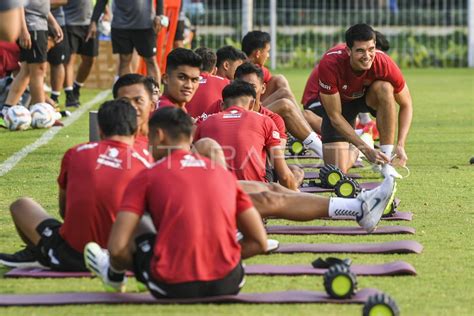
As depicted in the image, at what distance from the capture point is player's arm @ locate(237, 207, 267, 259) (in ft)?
20.6

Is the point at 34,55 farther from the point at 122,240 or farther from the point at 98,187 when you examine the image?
the point at 122,240

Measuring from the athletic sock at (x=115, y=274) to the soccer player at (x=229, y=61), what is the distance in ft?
19.2

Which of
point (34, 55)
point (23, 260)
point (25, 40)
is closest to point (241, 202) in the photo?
point (23, 260)

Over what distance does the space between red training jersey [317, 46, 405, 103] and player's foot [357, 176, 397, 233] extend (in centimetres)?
283

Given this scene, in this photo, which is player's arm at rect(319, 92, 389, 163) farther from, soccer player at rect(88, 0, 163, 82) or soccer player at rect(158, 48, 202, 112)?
soccer player at rect(88, 0, 163, 82)

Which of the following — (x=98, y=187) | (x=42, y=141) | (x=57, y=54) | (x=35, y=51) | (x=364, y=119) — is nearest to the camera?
(x=98, y=187)

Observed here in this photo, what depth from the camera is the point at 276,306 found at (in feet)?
19.8

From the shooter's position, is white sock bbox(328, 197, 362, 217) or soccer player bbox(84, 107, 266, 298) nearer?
soccer player bbox(84, 107, 266, 298)

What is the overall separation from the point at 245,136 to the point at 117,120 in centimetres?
207

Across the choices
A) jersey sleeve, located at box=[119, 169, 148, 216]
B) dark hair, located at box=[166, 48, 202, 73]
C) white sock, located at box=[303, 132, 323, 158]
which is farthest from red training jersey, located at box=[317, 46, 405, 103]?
jersey sleeve, located at box=[119, 169, 148, 216]

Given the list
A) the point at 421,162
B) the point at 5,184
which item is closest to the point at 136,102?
the point at 5,184

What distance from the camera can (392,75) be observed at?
35.5 feet

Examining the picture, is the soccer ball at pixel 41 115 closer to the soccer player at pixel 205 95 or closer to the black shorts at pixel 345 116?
the soccer player at pixel 205 95

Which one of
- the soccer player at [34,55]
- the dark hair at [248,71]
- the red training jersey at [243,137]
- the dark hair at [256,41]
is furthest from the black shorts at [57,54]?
the red training jersey at [243,137]
